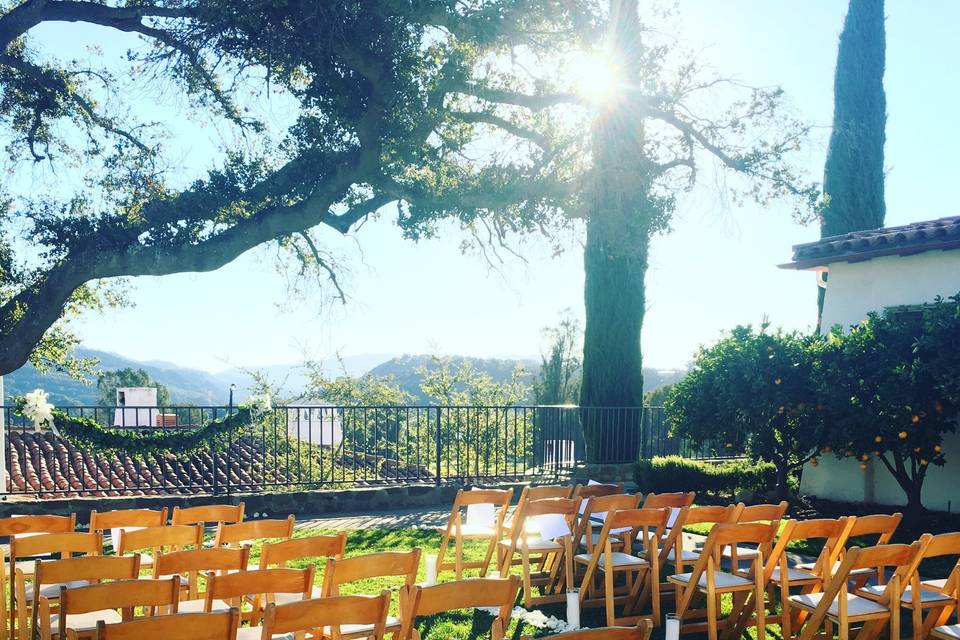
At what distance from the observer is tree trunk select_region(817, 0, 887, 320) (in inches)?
794

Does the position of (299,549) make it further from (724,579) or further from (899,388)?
(899,388)

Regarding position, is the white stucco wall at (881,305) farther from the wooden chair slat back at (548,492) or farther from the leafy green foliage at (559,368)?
the leafy green foliage at (559,368)

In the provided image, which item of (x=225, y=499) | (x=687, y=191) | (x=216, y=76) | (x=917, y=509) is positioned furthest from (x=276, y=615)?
(x=687, y=191)

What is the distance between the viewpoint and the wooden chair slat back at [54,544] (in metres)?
5.11

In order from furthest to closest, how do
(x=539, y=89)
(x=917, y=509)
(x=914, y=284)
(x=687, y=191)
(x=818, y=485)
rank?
(x=687, y=191), (x=539, y=89), (x=818, y=485), (x=914, y=284), (x=917, y=509)

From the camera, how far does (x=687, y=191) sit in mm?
14250

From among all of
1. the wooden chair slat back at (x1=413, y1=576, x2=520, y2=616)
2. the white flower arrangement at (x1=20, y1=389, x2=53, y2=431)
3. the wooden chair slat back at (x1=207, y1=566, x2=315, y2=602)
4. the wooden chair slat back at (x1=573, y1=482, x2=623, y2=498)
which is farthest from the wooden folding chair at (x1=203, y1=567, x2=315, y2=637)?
the white flower arrangement at (x1=20, y1=389, x2=53, y2=431)

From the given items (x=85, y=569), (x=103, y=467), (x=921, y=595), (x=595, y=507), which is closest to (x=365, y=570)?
(x=85, y=569)

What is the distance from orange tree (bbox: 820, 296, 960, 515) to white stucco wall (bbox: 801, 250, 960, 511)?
1.05ft

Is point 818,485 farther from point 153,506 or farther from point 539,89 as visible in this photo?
point 153,506

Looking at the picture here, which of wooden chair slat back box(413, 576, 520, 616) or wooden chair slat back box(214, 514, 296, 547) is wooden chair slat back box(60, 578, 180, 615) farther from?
wooden chair slat back box(214, 514, 296, 547)

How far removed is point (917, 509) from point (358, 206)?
8.98m

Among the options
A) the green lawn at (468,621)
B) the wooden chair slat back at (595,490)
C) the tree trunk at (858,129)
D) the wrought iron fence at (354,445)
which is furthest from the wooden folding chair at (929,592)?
the tree trunk at (858,129)

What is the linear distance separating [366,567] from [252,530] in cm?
151
